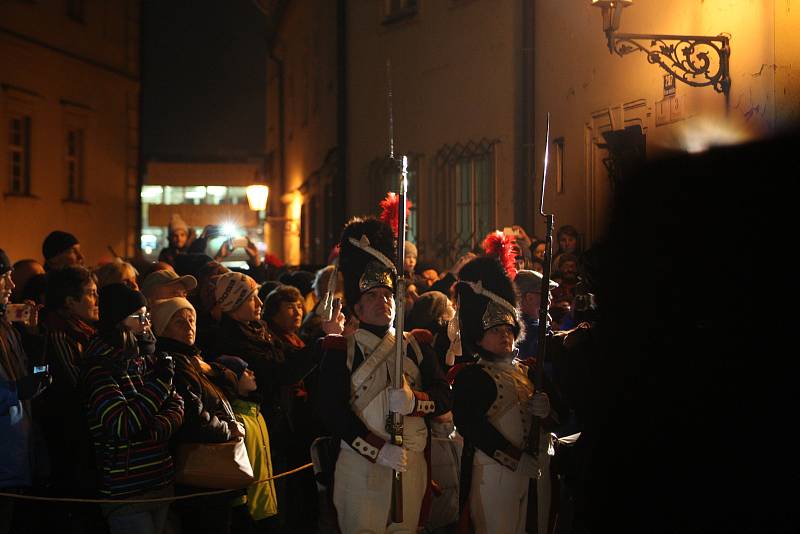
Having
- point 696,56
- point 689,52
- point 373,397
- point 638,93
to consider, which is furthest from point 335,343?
point 638,93

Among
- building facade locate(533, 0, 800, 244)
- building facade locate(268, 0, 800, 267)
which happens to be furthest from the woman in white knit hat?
building facade locate(268, 0, 800, 267)

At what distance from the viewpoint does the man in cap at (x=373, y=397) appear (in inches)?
239

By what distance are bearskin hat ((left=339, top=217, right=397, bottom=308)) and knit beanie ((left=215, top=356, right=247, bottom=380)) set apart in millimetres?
1110

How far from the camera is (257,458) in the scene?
24.1 feet

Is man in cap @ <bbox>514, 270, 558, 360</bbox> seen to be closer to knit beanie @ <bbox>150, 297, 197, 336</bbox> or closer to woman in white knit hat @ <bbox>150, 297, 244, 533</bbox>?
woman in white knit hat @ <bbox>150, 297, 244, 533</bbox>

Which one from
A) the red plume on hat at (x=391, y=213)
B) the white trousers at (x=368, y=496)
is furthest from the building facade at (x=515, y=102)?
the white trousers at (x=368, y=496)

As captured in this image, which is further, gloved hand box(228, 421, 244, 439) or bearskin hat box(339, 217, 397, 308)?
gloved hand box(228, 421, 244, 439)

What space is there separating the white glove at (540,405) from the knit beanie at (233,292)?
235 centimetres

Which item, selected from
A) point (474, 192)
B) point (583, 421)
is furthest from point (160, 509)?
point (474, 192)

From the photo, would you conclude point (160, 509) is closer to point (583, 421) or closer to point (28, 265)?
point (583, 421)

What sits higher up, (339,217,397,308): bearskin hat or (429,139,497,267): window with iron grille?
(429,139,497,267): window with iron grille

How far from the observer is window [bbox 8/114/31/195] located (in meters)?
24.1

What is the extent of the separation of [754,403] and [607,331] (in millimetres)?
1426

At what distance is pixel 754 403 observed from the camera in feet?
26.2
